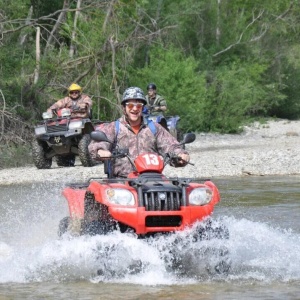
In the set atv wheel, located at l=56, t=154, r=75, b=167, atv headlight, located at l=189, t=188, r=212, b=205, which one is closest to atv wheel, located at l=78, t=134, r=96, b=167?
atv wheel, located at l=56, t=154, r=75, b=167

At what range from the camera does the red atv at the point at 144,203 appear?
8.06 m

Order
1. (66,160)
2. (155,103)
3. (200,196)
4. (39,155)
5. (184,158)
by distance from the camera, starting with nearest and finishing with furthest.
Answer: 1. (200,196)
2. (184,158)
3. (39,155)
4. (66,160)
5. (155,103)

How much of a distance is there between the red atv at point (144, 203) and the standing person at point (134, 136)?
0.43 m

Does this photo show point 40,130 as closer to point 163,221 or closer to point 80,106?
point 80,106

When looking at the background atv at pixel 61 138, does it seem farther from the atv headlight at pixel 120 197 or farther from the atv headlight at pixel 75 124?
the atv headlight at pixel 120 197

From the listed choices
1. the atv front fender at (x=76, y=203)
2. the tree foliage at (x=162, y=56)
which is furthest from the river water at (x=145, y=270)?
the tree foliage at (x=162, y=56)

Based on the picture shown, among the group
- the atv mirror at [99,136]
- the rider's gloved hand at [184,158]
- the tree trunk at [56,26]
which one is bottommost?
the rider's gloved hand at [184,158]

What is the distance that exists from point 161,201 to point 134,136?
1.44 metres

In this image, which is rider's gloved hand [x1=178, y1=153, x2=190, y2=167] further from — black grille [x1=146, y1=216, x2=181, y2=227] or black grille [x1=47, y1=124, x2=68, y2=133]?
black grille [x1=47, y1=124, x2=68, y2=133]

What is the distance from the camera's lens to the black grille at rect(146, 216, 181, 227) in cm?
810

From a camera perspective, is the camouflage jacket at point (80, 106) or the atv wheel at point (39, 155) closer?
the camouflage jacket at point (80, 106)

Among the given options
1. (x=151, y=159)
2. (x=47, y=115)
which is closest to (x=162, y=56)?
(x=47, y=115)

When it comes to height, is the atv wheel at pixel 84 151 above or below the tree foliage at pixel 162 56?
below

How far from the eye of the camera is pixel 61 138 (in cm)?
2031
